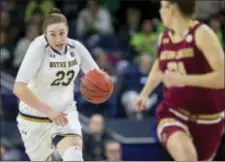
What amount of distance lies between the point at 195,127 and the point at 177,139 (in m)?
0.37

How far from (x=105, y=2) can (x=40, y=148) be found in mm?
6585

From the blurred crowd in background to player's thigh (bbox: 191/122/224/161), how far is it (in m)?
2.15

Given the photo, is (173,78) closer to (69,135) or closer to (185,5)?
(185,5)

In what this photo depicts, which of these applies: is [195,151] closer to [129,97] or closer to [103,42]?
[129,97]

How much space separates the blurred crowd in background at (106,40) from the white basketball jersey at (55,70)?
2.63 m

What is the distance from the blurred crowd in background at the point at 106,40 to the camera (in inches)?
380

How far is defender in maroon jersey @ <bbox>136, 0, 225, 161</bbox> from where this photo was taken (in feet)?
21.2

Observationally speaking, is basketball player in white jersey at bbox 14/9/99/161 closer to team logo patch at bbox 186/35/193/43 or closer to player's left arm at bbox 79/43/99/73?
player's left arm at bbox 79/43/99/73

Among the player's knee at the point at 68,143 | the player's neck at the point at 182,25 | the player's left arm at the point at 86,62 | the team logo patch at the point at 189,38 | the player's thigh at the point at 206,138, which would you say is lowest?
the player's thigh at the point at 206,138

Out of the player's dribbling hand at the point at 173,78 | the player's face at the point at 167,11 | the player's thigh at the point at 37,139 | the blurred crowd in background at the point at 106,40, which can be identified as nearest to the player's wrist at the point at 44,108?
the player's thigh at the point at 37,139

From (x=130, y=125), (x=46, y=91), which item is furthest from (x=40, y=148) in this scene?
(x=130, y=125)

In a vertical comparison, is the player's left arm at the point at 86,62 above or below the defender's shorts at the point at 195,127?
above

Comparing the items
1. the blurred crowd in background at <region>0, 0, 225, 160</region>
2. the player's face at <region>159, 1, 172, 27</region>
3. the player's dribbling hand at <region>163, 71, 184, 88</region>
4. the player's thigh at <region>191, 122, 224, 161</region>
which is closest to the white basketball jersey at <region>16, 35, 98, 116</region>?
the player's dribbling hand at <region>163, 71, 184, 88</region>

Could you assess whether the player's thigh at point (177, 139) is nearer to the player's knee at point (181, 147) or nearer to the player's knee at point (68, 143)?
the player's knee at point (181, 147)
